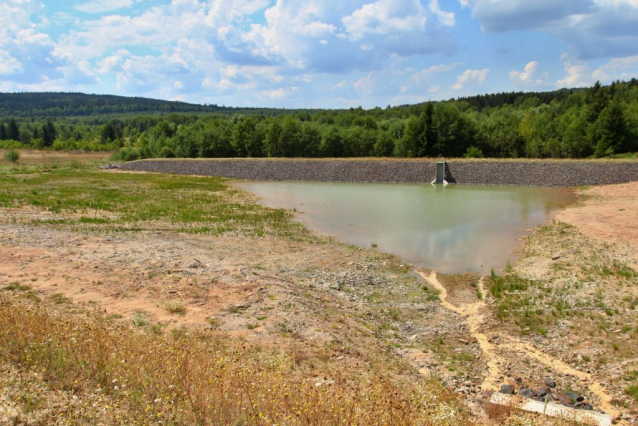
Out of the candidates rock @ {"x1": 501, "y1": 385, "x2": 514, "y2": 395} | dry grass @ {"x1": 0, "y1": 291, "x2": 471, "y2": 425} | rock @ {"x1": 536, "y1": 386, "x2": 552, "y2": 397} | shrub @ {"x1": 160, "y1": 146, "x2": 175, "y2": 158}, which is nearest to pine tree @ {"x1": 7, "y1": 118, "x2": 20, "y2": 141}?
shrub @ {"x1": 160, "y1": 146, "x2": 175, "y2": 158}

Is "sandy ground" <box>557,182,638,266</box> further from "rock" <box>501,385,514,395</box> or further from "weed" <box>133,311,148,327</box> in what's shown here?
"weed" <box>133,311,148,327</box>

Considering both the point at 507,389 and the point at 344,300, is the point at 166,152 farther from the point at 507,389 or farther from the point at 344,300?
the point at 507,389

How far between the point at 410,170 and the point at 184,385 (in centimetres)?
4989

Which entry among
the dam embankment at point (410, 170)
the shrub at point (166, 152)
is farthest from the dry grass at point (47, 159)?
the dam embankment at point (410, 170)

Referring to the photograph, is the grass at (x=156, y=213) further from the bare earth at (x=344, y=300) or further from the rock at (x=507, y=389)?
the rock at (x=507, y=389)

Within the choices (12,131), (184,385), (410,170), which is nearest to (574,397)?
(184,385)

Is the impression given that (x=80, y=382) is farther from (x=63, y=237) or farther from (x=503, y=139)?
(x=503, y=139)

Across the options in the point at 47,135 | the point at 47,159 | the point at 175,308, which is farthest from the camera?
the point at 47,135

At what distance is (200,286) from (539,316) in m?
8.88

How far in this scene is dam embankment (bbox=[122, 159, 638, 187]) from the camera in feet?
141

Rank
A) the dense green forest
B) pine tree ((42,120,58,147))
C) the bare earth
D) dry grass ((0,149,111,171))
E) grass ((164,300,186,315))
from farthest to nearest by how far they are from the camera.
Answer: pine tree ((42,120,58,147)) → dry grass ((0,149,111,171)) → the dense green forest → grass ((164,300,186,315)) → the bare earth

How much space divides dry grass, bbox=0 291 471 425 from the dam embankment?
4405 centimetres

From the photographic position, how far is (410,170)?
173ft

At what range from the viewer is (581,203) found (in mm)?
30953
